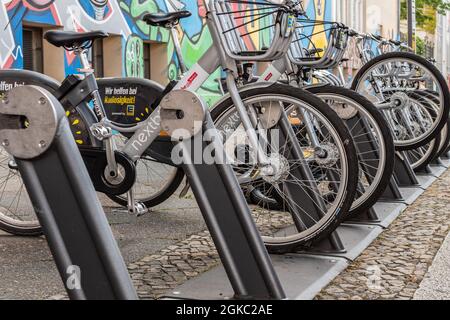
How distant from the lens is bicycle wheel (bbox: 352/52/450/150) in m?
6.02

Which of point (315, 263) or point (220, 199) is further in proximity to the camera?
point (315, 263)

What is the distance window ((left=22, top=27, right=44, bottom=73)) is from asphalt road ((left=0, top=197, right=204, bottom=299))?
4.18m

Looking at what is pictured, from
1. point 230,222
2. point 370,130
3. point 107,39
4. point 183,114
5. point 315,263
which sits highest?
point 183,114

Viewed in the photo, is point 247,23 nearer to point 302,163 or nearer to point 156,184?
point 302,163

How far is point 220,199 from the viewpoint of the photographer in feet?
9.07

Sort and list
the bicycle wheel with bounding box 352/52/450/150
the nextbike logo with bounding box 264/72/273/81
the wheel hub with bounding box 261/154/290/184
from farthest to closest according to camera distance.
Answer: the bicycle wheel with bounding box 352/52/450/150 < the nextbike logo with bounding box 264/72/273/81 < the wheel hub with bounding box 261/154/290/184

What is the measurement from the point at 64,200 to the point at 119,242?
230 cm

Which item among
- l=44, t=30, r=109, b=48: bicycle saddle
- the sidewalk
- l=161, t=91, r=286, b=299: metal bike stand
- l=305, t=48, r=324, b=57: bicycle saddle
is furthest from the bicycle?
l=305, t=48, r=324, b=57: bicycle saddle

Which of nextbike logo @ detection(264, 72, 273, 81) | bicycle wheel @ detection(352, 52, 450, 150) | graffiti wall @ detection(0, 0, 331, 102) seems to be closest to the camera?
nextbike logo @ detection(264, 72, 273, 81)

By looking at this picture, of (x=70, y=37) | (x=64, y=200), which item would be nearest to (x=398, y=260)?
(x=70, y=37)

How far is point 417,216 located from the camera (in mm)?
5434

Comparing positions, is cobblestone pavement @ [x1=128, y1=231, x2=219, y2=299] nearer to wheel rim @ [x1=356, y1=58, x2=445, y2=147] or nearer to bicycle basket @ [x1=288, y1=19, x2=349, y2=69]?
bicycle basket @ [x1=288, y1=19, x2=349, y2=69]
